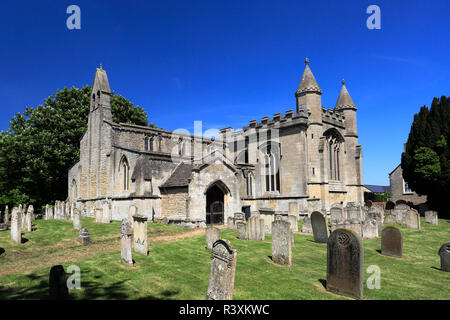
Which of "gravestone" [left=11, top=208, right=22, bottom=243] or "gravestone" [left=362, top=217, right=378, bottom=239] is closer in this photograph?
"gravestone" [left=11, top=208, right=22, bottom=243]

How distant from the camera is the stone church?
20.3m

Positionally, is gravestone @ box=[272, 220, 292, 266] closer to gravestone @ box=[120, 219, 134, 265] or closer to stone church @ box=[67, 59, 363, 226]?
gravestone @ box=[120, 219, 134, 265]

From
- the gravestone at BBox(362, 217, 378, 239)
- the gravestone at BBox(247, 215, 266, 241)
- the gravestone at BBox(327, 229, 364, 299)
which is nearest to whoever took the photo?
the gravestone at BBox(327, 229, 364, 299)

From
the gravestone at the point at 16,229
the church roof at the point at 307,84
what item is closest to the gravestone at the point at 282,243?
the gravestone at the point at 16,229

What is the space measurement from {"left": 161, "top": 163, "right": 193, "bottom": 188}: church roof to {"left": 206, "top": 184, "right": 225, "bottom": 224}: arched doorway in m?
1.86

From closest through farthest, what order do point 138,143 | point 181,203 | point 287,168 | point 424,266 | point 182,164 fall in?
point 424,266, point 181,203, point 182,164, point 287,168, point 138,143

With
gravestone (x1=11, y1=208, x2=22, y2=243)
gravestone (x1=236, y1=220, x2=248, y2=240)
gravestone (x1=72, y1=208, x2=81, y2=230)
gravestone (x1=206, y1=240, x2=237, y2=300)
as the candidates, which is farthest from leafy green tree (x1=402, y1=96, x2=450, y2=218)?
gravestone (x1=11, y1=208, x2=22, y2=243)

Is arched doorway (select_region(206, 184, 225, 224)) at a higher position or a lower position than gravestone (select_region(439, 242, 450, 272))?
higher

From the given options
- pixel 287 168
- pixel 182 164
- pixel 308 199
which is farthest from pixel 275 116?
pixel 182 164

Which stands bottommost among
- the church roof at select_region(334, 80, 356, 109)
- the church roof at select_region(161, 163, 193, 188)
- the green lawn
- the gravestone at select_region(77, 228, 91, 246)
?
the green lawn

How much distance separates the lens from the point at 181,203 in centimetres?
1955

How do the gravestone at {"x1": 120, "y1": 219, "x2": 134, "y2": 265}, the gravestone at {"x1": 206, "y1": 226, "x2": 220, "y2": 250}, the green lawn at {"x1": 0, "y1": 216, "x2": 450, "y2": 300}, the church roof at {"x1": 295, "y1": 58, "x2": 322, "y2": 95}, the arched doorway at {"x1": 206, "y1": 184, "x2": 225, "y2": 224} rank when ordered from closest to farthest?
the green lawn at {"x1": 0, "y1": 216, "x2": 450, "y2": 300}, the gravestone at {"x1": 120, "y1": 219, "x2": 134, "y2": 265}, the gravestone at {"x1": 206, "y1": 226, "x2": 220, "y2": 250}, the arched doorway at {"x1": 206, "y1": 184, "x2": 225, "y2": 224}, the church roof at {"x1": 295, "y1": 58, "x2": 322, "y2": 95}

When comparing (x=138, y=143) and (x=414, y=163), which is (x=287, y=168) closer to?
(x=414, y=163)

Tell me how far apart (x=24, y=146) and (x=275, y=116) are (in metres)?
24.4
